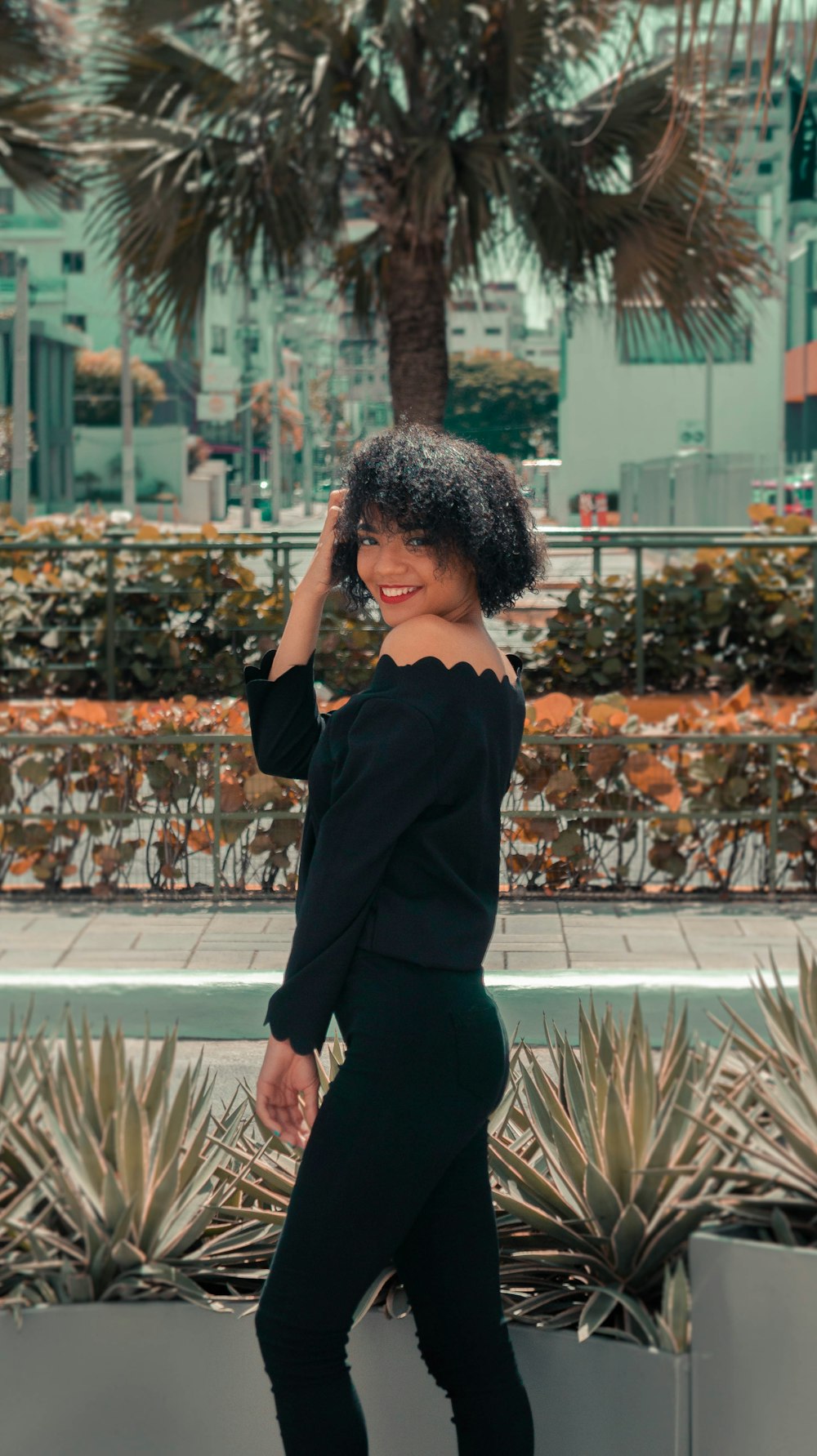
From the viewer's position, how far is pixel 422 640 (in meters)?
2.17

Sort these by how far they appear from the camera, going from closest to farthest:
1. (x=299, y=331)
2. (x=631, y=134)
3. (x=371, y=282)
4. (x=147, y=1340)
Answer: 1. (x=147, y=1340)
2. (x=631, y=134)
3. (x=371, y=282)
4. (x=299, y=331)

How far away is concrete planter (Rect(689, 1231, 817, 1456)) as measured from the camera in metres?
2.07

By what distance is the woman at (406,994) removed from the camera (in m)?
2.03

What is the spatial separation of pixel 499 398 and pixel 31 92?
13.3ft

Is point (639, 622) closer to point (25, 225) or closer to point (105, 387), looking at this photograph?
point (105, 387)

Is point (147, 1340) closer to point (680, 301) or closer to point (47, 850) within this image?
point (47, 850)

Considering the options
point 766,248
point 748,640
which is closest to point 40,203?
point 766,248

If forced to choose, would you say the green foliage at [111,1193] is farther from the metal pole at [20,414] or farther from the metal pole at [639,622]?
the metal pole at [20,414]

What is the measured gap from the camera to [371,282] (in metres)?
11.9

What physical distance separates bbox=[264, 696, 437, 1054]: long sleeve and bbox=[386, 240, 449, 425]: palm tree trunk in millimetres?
8922

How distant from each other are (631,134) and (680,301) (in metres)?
1.07

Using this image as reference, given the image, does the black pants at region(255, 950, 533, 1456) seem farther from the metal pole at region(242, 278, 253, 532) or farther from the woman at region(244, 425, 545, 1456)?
the metal pole at region(242, 278, 253, 532)

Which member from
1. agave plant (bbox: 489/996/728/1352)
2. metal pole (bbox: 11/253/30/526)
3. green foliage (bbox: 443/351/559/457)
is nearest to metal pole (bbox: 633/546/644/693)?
green foliage (bbox: 443/351/559/457)

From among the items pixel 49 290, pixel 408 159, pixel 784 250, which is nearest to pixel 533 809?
pixel 408 159
